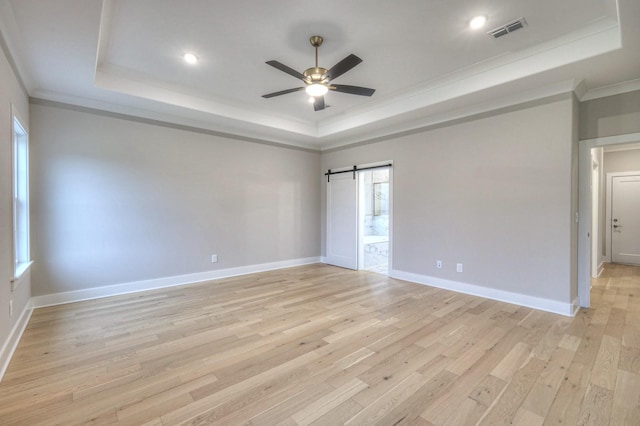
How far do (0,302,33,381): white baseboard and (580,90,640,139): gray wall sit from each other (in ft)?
20.2

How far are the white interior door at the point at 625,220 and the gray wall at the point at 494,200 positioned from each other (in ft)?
14.2

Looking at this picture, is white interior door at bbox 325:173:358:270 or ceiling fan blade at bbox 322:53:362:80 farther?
white interior door at bbox 325:173:358:270

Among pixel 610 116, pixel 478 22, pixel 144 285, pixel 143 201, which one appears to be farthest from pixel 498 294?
pixel 143 201

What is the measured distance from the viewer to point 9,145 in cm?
262

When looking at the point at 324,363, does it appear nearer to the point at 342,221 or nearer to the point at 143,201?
the point at 143,201

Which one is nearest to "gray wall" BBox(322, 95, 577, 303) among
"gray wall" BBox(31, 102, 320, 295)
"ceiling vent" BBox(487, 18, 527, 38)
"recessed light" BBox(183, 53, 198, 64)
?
"ceiling vent" BBox(487, 18, 527, 38)

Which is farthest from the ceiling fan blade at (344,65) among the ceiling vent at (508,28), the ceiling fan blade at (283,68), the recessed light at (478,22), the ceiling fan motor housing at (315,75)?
the ceiling vent at (508,28)

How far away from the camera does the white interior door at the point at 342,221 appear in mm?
5895

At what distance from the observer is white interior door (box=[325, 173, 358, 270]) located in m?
5.89

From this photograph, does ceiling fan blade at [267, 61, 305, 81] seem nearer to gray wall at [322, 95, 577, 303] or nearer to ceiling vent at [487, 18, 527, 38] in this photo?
ceiling vent at [487, 18, 527, 38]

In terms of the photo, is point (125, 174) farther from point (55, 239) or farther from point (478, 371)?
point (478, 371)

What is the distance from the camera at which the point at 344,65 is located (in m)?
2.62

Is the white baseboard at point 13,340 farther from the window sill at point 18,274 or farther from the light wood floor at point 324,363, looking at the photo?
the window sill at point 18,274

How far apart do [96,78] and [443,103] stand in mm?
4383
